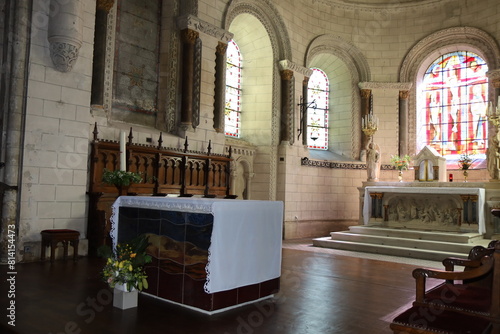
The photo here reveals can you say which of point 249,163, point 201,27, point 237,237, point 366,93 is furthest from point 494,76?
point 237,237

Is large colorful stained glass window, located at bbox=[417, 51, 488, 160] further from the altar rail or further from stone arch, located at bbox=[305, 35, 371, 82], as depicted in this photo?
the altar rail

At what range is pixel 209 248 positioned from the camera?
4.07 metres

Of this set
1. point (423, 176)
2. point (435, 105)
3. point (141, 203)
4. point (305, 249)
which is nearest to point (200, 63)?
point (305, 249)

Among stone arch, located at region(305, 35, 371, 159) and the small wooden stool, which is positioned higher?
stone arch, located at region(305, 35, 371, 159)

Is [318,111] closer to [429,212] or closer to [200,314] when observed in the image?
[429,212]

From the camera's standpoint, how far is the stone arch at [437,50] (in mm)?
12531

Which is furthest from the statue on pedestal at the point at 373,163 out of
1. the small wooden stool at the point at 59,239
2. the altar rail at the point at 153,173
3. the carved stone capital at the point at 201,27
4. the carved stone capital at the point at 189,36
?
the small wooden stool at the point at 59,239

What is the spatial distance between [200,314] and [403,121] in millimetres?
11706

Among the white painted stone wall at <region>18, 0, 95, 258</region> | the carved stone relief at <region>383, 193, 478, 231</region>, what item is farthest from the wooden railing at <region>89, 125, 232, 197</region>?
the carved stone relief at <region>383, 193, 478, 231</region>

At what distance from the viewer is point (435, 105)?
46.1ft

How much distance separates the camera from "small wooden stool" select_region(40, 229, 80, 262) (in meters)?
6.45

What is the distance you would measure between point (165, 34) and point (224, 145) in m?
3.03

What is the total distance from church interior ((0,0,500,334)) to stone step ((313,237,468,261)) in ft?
0.14

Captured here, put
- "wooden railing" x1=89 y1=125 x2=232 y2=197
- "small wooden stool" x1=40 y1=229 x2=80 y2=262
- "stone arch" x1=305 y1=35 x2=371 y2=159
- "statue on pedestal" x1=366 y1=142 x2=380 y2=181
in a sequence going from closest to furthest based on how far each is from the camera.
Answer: "small wooden stool" x1=40 y1=229 x2=80 y2=262 < "wooden railing" x1=89 y1=125 x2=232 y2=197 < "statue on pedestal" x1=366 y1=142 x2=380 y2=181 < "stone arch" x1=305 y1=35 x2=371 y2=159
